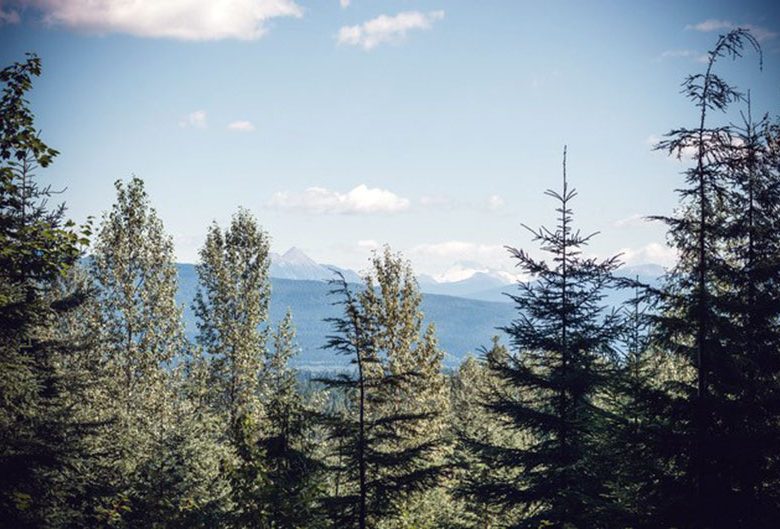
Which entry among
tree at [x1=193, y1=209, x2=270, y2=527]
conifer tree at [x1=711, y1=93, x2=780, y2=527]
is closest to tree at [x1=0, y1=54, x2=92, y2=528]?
conifer tree at [x1=711, y1=93, x2=780, y2=527]

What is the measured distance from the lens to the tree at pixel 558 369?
13.3 meters

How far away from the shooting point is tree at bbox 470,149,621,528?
13289mm

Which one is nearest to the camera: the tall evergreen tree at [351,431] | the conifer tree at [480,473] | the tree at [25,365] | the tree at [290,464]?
the tree at [25,365]

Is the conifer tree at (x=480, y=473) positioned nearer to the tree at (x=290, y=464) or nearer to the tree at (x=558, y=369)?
the tree at (x=558, y=369)

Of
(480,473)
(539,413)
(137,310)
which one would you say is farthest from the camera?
(137,310)

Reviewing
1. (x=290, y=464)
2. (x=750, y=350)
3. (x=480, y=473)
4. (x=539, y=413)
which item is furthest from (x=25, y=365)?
(x=480, y=473)

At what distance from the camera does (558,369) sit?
1388 centimetres

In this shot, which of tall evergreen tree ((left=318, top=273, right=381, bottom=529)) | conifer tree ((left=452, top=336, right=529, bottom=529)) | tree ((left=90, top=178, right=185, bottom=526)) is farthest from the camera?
tree ((left=90, top=178, right=185, bottom=526))

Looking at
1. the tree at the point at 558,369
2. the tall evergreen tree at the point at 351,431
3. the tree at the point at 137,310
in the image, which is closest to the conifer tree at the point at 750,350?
the tree at the point at 558,369

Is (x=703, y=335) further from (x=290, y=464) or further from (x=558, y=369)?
(x=290, y=464)

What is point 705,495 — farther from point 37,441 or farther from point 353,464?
point 37,441

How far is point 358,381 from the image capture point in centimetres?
1332

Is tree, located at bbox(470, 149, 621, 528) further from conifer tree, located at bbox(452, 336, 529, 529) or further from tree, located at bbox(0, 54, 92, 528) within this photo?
tree, located at bbox(0, 54, 92, 528)

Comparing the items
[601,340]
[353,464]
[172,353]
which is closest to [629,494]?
[601,340]
